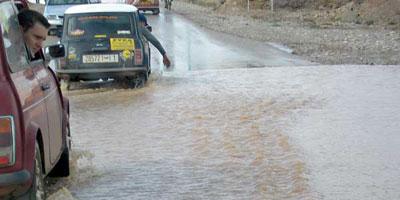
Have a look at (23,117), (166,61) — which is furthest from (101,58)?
(23,117)

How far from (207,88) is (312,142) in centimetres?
543

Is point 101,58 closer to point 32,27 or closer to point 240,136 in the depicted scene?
point 240,136

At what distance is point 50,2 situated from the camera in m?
30.5

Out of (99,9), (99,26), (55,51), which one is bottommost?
(99,26)

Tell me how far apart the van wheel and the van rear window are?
9543 millimetres

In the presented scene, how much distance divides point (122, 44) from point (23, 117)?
9.92m

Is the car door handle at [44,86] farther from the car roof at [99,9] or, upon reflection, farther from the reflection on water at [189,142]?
the car roof at [99,9]

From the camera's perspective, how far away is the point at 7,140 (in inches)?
200

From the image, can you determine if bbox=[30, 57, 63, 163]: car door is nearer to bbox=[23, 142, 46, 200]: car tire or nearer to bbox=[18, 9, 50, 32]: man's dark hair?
bbox=[18, 9, 50, 32]: man's dark hair

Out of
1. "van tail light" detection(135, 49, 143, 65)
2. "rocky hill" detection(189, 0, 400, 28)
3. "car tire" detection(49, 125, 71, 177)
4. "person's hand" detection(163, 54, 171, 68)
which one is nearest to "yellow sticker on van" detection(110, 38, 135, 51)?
"van tail light" detection(135, 49, 143, 65)

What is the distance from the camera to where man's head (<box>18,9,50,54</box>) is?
21.2 feet

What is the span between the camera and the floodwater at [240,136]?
7.43 metres

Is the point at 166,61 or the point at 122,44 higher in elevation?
the point at 122,44

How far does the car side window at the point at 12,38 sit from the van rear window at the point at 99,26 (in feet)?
29.1
